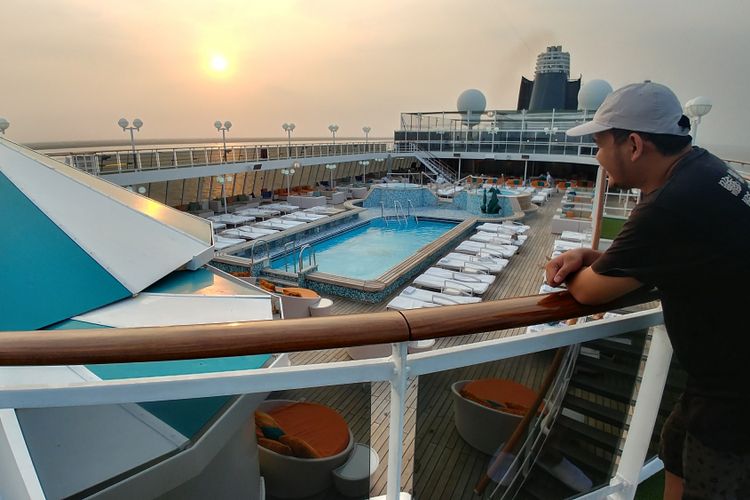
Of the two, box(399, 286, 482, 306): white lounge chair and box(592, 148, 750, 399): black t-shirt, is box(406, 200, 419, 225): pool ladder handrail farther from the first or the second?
box(592, 148, 750, 399): black t-shirt

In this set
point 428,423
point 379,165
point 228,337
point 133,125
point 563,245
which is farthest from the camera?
point 379,165

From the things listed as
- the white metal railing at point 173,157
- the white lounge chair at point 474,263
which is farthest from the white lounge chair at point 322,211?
the white lounge chair at point 474,263

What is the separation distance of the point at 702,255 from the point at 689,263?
22 millimetres

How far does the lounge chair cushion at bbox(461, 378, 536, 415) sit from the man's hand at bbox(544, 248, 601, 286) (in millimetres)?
237

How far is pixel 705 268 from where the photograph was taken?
0.64m

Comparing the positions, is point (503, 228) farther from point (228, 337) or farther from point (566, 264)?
point (228, 337)

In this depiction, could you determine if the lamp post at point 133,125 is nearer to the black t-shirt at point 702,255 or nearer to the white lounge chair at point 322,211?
the white lounge chair at point 322,211

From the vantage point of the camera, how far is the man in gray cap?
0.63m

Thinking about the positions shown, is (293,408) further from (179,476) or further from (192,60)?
(192,60)

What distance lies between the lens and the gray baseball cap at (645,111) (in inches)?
27.0

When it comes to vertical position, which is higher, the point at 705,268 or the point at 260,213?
the point at 705,268

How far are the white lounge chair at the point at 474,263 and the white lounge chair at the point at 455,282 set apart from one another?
1.01 feet

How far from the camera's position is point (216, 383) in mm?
623

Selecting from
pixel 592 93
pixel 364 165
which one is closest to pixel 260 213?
pixel 364 165
